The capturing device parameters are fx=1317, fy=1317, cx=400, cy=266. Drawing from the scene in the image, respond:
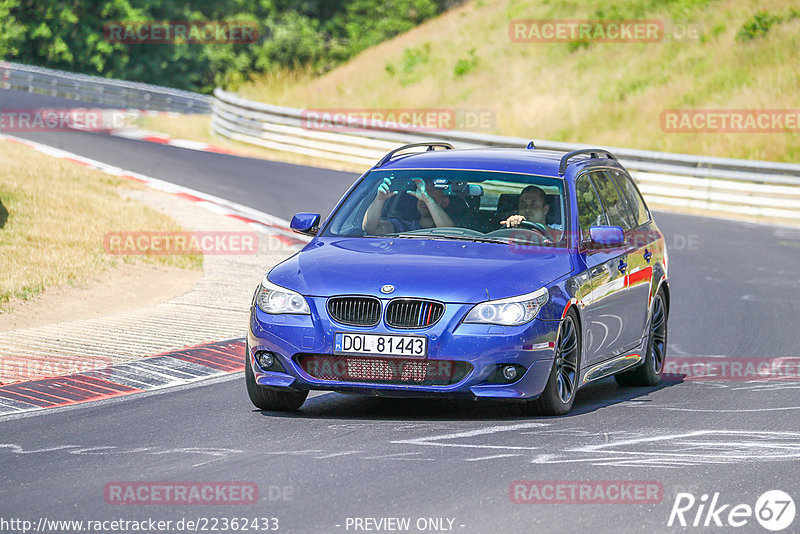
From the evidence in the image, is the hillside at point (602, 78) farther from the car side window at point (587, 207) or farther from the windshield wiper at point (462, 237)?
the windshield wiper at point (462, 237)

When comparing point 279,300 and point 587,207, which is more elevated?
point 587,207

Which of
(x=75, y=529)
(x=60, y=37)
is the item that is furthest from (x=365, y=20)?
(x=75, y=529)

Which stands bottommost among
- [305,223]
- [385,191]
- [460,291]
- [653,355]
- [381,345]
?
[653,355]

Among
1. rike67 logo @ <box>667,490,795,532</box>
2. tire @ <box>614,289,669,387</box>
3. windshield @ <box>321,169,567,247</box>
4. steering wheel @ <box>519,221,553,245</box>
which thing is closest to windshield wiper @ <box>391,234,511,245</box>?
windshield @ <box>321,169,567,247</box>

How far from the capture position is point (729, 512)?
6125 millimetres

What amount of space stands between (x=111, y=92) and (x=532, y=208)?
1357 inches

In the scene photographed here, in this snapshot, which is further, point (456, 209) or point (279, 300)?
point (456, 209)

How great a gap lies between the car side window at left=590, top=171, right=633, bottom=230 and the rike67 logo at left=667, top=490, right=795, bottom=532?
391 centimetres

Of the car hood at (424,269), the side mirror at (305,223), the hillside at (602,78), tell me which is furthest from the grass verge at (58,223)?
the hillside at (602,78)

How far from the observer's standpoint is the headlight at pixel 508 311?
795 cm

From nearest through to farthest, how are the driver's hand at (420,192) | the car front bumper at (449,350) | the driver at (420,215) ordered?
the car front bumper at (449,350)
the driver at (420,215)
the driver's hand at (420,192)

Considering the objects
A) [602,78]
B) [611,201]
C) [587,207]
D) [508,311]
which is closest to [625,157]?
[602,78]

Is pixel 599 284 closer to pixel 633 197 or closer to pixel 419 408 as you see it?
pixel 419 408

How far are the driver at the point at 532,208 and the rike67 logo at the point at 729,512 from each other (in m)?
3.16
